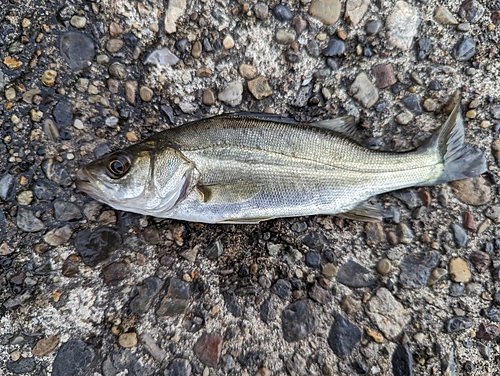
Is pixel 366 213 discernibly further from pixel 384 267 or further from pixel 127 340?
pixel 127 340

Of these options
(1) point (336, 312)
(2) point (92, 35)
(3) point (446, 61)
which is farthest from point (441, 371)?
(2) point (92, 35)

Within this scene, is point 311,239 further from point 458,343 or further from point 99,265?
point 99,265

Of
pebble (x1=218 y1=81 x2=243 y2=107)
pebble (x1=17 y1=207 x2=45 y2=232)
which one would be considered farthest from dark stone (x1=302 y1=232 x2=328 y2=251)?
pebble (x1=17 y1=207 x2=45 y2=232)

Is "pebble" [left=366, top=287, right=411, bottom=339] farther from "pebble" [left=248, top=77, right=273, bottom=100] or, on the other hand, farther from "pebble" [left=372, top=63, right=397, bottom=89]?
"pebble" [left=248, top=77, right=273, bottom=100]

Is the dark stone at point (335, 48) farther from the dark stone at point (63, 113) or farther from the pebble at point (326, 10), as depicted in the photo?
the dark stone at point (63, 113)

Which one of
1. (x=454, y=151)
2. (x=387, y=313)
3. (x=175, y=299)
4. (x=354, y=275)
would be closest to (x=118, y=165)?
(x=175, y=299)

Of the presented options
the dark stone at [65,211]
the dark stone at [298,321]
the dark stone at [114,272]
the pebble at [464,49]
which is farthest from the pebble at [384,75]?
the dark stone at [65,211]
